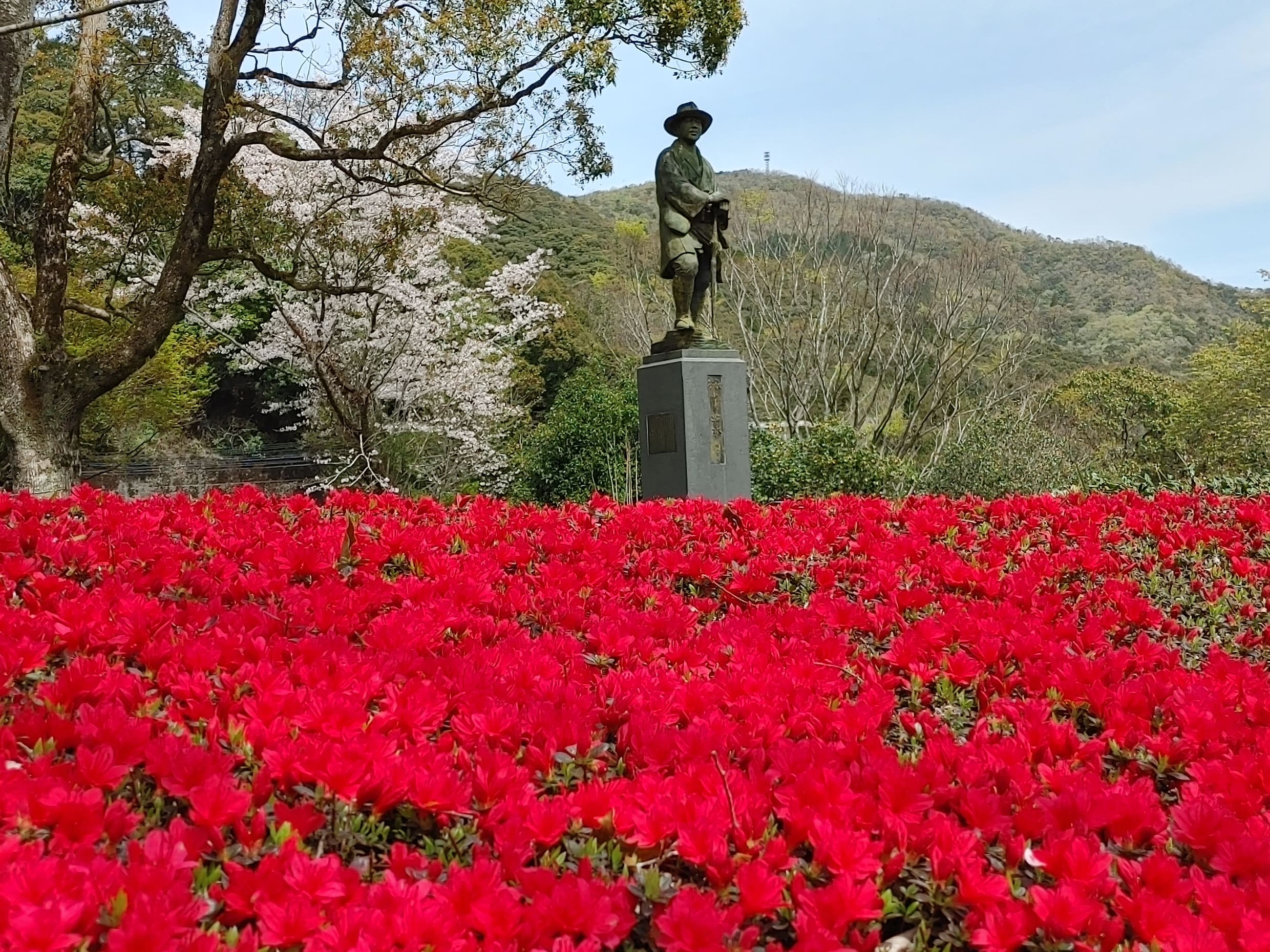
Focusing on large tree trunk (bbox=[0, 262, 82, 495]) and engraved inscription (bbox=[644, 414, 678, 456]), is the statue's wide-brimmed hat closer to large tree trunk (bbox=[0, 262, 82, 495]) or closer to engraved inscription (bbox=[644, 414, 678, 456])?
engraved inscription (bbox=[644, 414, 678, 456])

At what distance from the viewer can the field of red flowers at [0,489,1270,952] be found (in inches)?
36.4

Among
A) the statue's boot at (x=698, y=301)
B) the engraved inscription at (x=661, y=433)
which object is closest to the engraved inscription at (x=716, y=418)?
the engraved inscription at (x=661, y=433)

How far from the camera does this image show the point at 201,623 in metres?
1.90

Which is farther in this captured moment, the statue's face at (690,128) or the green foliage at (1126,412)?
the green foliage at (1126,412)

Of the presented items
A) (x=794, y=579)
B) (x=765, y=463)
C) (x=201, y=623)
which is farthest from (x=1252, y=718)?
(x=765, y=463)

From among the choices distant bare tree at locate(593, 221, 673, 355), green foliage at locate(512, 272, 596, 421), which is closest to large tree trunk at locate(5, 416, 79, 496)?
distant bare tree at locate(593, 221, 673, 355)

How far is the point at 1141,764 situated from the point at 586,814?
0.98 metres

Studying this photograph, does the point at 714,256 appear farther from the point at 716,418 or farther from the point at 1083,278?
the point at 1083,278

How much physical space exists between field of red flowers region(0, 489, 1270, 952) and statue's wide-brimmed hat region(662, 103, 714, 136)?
561 centimetres

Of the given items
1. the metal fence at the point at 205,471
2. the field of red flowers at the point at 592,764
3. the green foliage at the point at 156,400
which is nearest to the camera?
the field of red flowers at the point at 592,764

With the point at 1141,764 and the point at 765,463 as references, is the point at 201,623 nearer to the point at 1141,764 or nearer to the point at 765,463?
the point at 1141,764

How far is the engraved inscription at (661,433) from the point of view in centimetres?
699

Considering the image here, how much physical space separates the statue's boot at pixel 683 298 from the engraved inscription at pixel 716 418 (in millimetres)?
547

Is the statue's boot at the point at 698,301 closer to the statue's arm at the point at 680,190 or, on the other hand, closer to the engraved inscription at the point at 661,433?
the statue's arm at the point at 680,190
